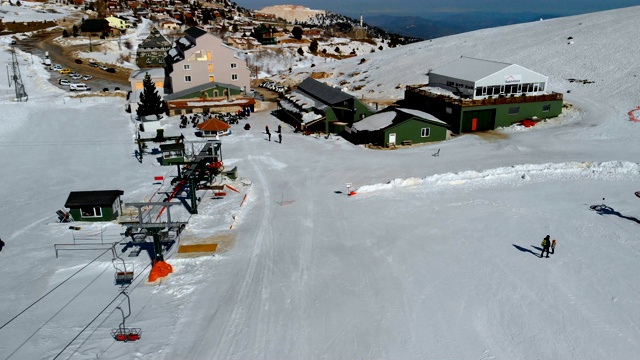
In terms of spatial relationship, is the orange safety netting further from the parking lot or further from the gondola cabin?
the parking lot

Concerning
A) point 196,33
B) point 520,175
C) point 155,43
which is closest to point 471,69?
point 520,175

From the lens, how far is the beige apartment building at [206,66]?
60500 mm

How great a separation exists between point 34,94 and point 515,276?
207 ft

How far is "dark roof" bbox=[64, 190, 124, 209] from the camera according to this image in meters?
26.6

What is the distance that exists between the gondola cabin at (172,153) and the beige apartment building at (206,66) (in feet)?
87.7

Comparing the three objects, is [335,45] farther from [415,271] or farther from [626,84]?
[415,271]

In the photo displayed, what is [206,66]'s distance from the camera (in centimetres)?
6106

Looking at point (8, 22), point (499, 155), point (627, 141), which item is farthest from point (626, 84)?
point (8, 22)

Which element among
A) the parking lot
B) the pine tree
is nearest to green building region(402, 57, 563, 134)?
the pine tree

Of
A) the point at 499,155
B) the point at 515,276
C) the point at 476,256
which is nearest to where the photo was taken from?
the point at 515,276

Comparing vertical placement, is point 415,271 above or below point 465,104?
below

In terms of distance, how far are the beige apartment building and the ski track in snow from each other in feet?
123

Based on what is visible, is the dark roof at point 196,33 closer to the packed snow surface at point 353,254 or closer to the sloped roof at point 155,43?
the packed snow surface at point 353,254

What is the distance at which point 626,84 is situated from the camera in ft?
169
